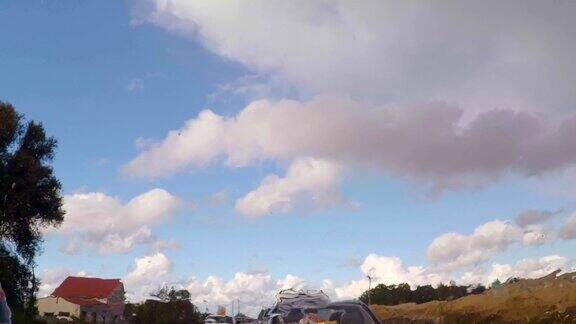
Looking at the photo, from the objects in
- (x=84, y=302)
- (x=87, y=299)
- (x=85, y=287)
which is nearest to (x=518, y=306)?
(x=84, y=302)

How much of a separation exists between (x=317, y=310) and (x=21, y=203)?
2974cm

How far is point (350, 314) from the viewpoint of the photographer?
38.1ft

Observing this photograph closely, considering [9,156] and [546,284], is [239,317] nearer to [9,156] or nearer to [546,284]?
[9,156]

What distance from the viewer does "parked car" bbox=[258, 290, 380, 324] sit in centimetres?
1145

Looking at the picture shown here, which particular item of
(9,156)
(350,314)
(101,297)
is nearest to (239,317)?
(9,156)

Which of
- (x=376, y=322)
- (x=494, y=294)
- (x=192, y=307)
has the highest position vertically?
(x=192, y=307)

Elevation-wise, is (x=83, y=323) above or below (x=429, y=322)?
above

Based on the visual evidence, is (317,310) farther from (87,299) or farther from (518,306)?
(87,299)

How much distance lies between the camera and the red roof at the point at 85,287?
105 metres

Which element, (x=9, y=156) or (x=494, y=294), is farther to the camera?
(x=9, y=156)

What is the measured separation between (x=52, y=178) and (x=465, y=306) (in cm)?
2721

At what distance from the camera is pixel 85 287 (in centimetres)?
10825

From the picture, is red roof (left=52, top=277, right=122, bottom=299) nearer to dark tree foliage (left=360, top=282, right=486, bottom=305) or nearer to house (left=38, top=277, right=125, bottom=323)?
house (left=38, top=277, right=125, bottom=323)

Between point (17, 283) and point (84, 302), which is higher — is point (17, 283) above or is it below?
below
